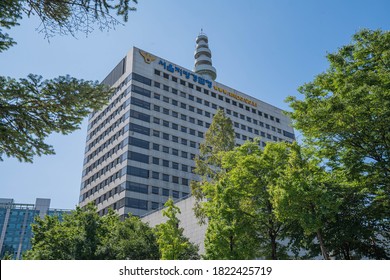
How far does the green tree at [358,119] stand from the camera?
14820mm

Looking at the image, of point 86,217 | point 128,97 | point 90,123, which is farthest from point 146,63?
point 86,217

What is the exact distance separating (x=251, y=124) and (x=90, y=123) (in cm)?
3448

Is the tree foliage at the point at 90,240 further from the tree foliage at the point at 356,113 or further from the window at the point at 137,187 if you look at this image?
the window at the point at 137,187

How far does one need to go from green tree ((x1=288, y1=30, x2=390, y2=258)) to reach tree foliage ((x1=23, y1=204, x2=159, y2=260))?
46.8 ft

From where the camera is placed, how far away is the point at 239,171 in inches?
747

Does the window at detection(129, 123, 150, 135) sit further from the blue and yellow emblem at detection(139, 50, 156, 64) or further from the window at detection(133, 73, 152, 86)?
the blue and yellow emblem at detection(139, 50, 156, 64)

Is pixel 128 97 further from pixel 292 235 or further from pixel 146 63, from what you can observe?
pixel 292 235

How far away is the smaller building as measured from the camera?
121 m

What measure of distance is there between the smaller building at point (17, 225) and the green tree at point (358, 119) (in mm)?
118443

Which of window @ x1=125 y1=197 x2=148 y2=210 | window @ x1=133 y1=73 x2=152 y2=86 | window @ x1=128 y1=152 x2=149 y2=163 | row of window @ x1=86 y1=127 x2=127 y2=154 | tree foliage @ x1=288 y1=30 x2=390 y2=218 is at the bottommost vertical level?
tree foliage @ x1=288 y1=30 x2=390 y2=218

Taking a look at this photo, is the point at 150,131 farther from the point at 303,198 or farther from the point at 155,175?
the point at 303,198

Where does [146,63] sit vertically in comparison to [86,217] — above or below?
above

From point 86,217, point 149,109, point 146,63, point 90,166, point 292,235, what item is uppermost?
point 146,63

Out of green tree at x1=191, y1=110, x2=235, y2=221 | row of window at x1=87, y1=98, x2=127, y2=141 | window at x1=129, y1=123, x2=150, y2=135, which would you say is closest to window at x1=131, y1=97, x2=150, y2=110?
row of window at x1=87, y1=98, x2=127, y2=141
